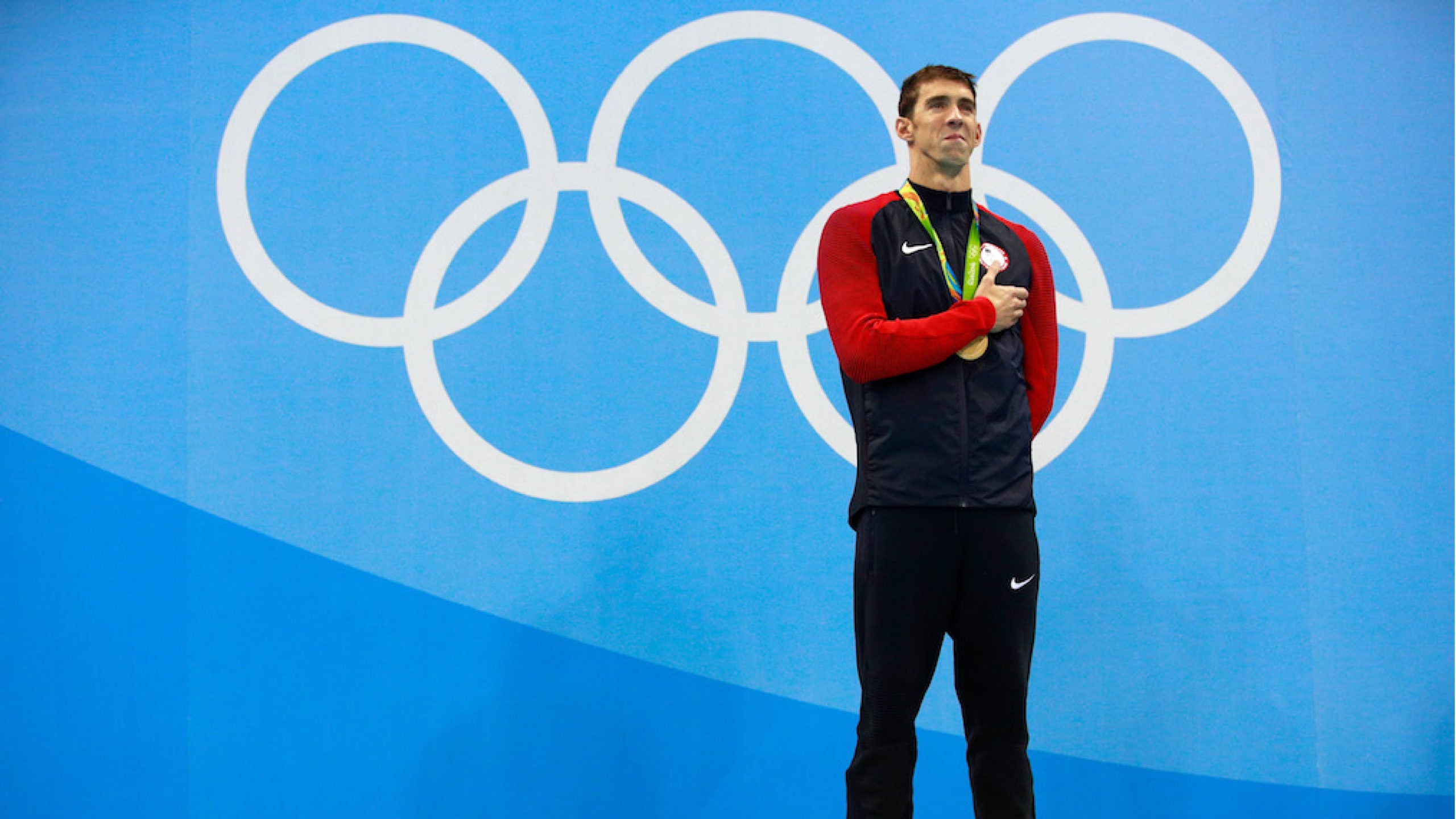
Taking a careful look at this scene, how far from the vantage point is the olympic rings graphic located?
3.19m

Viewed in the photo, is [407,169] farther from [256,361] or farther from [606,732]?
[606,732]

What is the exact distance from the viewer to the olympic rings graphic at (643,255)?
3.19 meters

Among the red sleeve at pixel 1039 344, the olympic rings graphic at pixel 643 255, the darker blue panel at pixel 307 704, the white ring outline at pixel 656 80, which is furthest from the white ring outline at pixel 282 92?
the red sleeve at pixel 1039 344

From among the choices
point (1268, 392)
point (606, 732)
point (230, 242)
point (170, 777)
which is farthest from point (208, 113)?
point (1268, 392)

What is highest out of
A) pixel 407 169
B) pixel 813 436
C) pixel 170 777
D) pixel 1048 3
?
pixel 1048 3

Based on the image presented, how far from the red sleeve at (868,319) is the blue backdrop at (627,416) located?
96 centimetres

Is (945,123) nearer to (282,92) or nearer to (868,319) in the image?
(868,319)

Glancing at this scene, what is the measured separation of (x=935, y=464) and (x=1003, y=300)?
→ 14.2 inches

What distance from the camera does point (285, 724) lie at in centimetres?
304

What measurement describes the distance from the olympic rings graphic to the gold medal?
1.03 m

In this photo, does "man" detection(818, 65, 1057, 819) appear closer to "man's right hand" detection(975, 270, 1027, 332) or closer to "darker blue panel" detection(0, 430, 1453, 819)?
"man's right hand" detection(975, 270, 1027, 332)

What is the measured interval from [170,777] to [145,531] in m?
0.66

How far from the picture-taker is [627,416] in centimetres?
321

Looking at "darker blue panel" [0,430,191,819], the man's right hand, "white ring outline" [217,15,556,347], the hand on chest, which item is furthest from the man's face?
"darker blue panel" [0,430,191,819]
